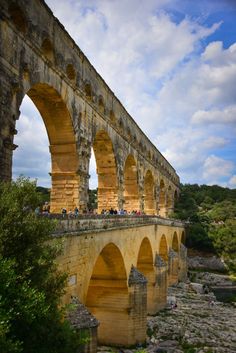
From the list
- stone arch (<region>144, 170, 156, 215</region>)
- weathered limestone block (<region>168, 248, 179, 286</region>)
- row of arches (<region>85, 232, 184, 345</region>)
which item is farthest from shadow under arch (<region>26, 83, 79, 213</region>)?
stone arch (<region>144, 170, 156, 215</region>)

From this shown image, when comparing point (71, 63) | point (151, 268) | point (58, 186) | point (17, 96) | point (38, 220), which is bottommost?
point (151, 268)

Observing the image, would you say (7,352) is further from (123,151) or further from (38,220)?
(123,151)

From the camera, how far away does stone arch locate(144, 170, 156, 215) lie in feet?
121

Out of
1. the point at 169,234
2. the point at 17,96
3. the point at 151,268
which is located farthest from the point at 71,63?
the point at 169,234

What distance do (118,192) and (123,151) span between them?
3.40m

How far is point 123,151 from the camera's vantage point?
2509 centimetres

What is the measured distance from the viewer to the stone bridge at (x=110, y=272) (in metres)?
11.1

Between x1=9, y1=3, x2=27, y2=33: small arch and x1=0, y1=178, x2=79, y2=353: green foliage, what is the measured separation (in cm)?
647

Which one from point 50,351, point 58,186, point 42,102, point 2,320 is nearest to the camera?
point 2,320

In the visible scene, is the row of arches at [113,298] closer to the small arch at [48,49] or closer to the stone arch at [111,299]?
the stone arch at [111,299]

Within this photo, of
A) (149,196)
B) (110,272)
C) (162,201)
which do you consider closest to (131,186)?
(149,196)

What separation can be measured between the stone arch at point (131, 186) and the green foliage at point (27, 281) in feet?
69.9

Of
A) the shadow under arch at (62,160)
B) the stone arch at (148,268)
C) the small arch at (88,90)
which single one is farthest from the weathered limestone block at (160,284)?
the small arch at (88,90)

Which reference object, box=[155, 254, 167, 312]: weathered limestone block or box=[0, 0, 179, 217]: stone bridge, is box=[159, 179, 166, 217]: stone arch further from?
box=[155, 254, 167, 312]: weathered limestone block
